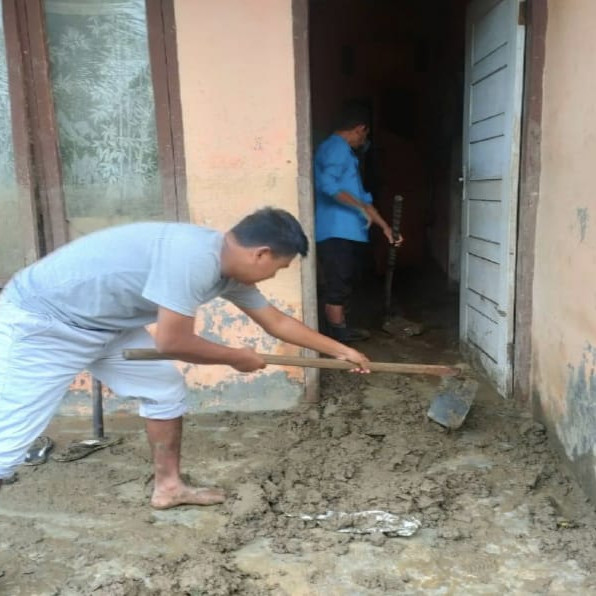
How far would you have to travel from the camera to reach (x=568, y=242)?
3096 mm

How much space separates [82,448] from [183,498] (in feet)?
2.82

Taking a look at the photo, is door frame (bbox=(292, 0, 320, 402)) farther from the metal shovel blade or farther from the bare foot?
the bare foot

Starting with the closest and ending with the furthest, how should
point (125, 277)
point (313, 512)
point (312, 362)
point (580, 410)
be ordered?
1. point (125, 277)
2. point (312, 362)
3. point (313, 512)
4. point (580, 410)

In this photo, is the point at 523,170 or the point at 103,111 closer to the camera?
the point at 523,170

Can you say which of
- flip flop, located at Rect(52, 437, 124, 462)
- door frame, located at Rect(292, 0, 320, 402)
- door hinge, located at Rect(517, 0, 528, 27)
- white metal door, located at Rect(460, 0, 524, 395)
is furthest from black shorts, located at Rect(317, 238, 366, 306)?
flip flop, located at Rect(52, 437, 124, 462)

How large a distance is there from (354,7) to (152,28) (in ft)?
15.7

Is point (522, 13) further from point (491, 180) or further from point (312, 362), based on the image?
point (312, 362)

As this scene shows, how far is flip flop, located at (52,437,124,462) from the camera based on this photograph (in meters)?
3.36

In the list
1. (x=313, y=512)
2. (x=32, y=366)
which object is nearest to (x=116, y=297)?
(x=32, y=366)

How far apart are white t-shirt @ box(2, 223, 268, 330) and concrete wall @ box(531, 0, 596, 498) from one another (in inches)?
63.4

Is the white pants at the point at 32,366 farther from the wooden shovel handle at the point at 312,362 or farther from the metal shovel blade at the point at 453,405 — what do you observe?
the metal shovel blade at the point at 453,405

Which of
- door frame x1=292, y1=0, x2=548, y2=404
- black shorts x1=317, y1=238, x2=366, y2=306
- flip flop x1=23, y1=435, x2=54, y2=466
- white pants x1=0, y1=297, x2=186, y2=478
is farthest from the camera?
black shorts x1=317, y1=238, x2=366, y2=306

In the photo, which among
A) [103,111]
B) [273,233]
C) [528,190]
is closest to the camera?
[273,233]

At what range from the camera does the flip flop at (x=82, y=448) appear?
132 inches
